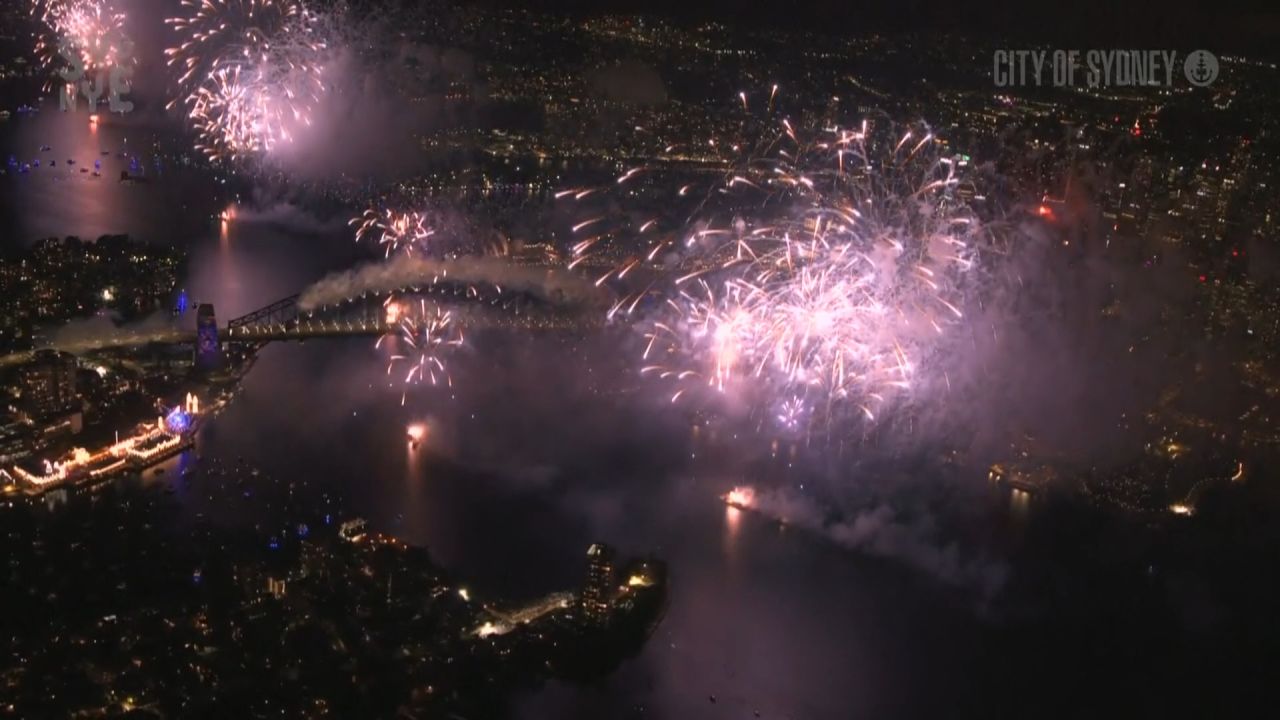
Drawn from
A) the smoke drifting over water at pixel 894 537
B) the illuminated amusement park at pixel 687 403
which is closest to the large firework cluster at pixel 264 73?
the illuminated amusement park at pixel 687 403

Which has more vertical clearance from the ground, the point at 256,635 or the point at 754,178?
the point at 754,178

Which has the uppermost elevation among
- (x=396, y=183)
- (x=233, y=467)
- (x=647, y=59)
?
(x=647, y=59)

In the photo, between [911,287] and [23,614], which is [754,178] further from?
[23,614]

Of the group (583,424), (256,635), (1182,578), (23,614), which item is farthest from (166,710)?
(1182,578)

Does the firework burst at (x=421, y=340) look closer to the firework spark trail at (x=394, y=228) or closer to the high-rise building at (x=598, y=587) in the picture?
the firework spark trail at (x=394, y=228)

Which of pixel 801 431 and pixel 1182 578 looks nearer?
pixel 1182 578

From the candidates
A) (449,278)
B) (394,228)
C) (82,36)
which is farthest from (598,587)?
(82,36)
